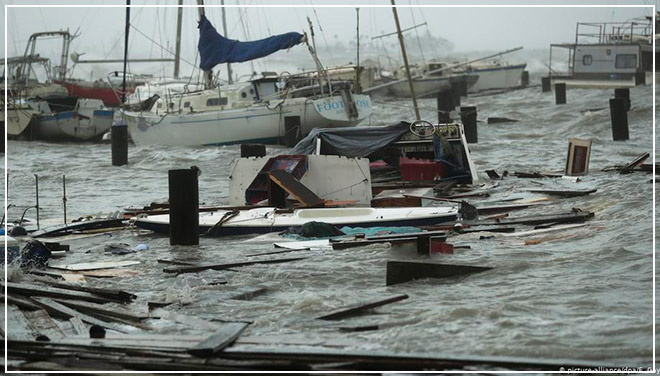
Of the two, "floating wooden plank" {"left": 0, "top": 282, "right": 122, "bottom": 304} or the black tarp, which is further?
the black tarp

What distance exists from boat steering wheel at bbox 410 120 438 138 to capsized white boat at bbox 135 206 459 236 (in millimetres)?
4689

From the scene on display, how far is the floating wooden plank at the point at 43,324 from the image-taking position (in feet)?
29.2

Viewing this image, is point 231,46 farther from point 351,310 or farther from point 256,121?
point 351,310

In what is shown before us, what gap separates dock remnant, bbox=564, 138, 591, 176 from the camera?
2170 centimetres

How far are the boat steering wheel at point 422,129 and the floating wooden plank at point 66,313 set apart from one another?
1161cm

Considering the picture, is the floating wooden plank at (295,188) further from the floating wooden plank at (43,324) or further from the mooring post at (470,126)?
the mooring post at (470,126)

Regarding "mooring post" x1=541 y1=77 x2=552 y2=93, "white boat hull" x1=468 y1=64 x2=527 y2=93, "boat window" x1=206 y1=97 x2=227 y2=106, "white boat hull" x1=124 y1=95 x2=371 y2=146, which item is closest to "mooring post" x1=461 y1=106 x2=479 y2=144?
"white boat hull" x1=124 y1=95 x2=371 y2=146

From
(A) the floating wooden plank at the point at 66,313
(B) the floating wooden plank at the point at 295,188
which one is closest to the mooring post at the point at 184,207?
(B) the floating wooden plank at the point at 295,188

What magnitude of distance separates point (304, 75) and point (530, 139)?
7826 mm

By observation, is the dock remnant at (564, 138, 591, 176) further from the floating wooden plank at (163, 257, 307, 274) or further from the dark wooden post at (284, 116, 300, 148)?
the dark wooden post at (284, 116, 300, 148)

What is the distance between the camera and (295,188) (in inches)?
675

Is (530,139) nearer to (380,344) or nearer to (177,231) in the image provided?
(177,231)

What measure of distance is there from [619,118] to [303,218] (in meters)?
16.6

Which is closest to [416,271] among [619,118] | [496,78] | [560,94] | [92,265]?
[92,265]
